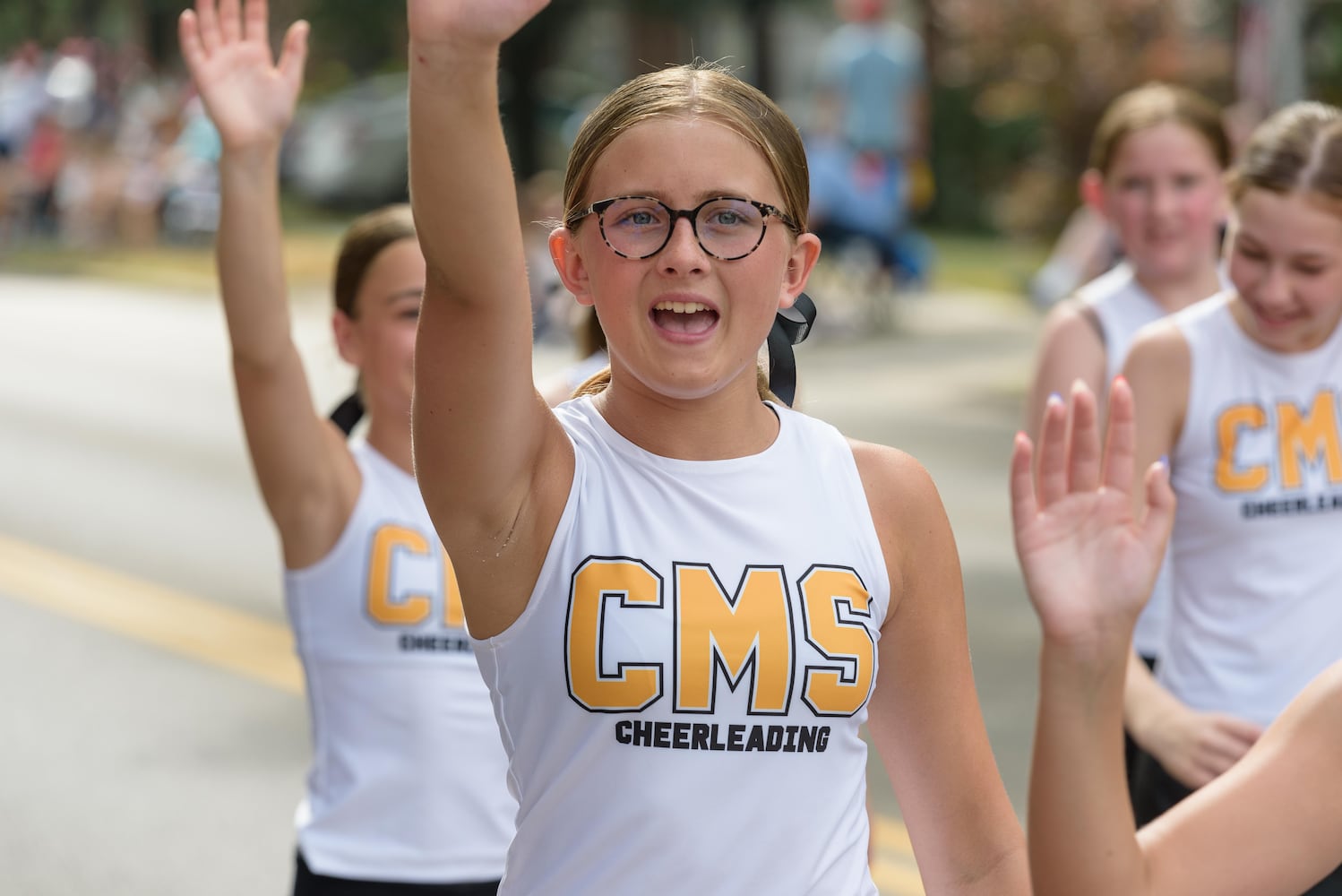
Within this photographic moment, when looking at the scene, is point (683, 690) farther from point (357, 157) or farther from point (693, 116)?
point (357, 157)

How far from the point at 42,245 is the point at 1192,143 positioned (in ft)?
79.4

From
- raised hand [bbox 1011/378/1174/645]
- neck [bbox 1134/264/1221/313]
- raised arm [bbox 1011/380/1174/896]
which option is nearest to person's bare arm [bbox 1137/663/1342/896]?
raised arm [bbox 1011/380/1174/896]

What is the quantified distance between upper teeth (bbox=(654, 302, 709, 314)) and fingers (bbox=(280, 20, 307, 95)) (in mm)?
1590

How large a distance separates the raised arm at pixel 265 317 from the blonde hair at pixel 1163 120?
2136 millimetres

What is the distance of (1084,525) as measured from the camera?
7.48ft

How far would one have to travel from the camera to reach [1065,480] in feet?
7.57

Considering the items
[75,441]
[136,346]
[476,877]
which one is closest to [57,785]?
[476,877]

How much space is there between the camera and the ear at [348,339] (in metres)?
3.77

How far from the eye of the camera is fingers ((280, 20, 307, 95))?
364cm

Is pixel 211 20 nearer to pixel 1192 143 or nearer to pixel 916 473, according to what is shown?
pixel 916 473

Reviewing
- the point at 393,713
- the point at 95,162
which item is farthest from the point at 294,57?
the point at 95,162

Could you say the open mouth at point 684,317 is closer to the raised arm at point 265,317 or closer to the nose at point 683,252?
the nose at point 683,252

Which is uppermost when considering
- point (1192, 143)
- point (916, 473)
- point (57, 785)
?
point (1192, 143)

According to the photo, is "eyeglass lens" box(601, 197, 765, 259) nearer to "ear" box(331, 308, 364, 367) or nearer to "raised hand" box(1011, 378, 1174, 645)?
"raised hand" box(1011, 378, 1174, 645)
